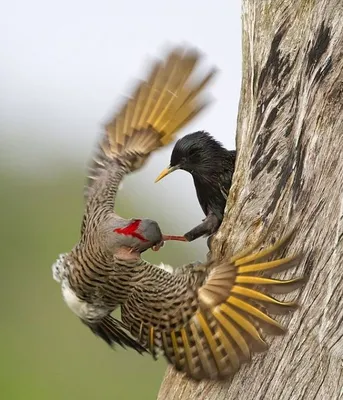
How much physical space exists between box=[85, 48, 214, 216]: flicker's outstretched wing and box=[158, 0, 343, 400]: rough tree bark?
33.4 inches

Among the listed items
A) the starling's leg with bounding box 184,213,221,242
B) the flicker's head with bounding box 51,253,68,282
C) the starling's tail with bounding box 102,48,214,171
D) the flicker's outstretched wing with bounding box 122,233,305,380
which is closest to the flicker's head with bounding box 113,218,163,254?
the flicker's outstretched wing with bounding box 122,233,305,380

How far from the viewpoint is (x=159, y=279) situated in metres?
5.92

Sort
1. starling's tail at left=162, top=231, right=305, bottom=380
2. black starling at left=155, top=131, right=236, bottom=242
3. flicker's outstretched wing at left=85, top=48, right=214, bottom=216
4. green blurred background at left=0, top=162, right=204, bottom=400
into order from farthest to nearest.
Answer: green blurred background at left=0, top=162, right=204, bottom=400, black starling at left=155, top=131, right=236, bottom=242, flicker's outstretched wing at left=85, top=48, right=214, bottom=216, starling's tail at left=162, top=231, right=305, bottom=380

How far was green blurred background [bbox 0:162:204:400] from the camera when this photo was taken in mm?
12109

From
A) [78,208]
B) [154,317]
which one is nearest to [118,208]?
[78,208]

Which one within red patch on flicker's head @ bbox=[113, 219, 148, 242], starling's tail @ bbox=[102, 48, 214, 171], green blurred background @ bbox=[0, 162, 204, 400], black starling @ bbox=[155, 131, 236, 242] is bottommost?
green blurred background @ bbox=[0, 162, 204, 400]

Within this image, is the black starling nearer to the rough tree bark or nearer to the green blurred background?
the rough tree bark

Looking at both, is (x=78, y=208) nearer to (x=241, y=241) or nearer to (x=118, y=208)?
(x=118, y=208)

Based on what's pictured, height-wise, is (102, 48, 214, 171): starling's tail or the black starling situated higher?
(102, 48, 214, 171): starling's tail

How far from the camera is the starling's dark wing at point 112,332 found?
6.38 meters

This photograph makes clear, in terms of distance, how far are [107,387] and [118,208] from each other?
8.36 feet

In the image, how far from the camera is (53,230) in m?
12.7

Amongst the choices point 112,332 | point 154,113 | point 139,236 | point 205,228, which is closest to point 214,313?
point 139,236

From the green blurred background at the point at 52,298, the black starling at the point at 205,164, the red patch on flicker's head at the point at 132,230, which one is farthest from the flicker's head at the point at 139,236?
the green blurred background at the point at 52,298
